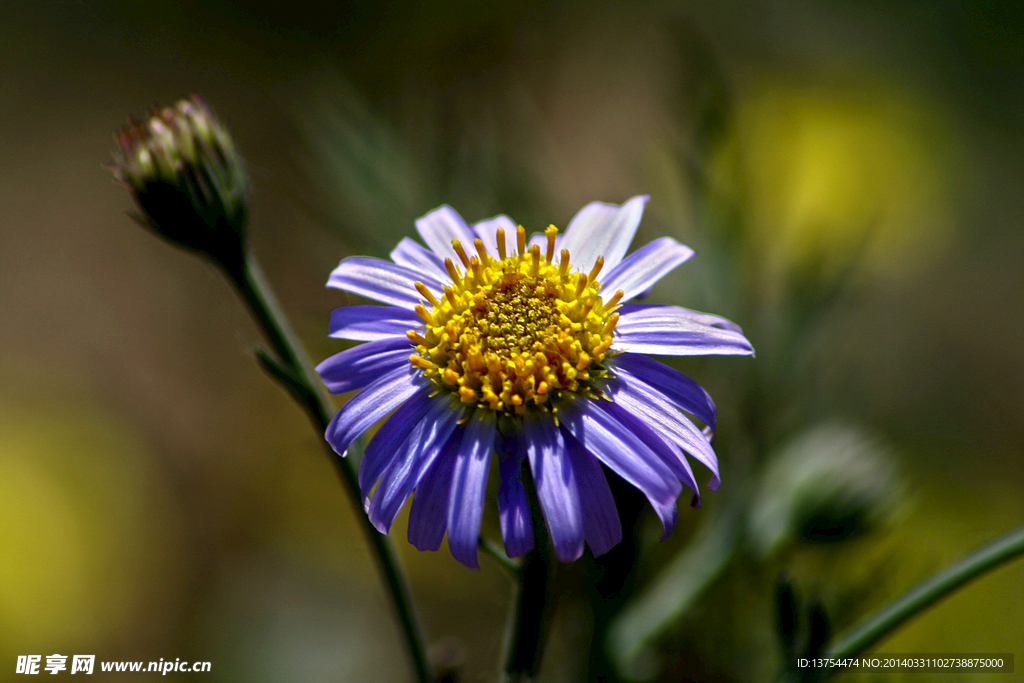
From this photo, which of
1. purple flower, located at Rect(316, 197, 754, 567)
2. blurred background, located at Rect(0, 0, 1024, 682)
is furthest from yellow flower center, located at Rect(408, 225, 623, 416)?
blurred background, located at Rect(0, 0, 1024, 682)

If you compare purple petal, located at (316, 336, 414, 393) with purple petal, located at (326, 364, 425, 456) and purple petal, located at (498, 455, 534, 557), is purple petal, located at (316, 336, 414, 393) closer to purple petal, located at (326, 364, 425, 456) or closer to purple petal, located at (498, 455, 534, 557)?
purple petal, located at (326, 364, 425, 456)

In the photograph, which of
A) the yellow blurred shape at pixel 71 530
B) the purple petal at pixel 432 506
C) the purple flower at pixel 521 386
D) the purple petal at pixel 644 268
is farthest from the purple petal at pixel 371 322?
the yellow blurred shape at pixel 71 530

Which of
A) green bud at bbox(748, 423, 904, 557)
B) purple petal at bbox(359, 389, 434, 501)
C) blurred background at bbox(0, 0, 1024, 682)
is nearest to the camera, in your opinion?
purple petal at bbox(359, 389, 434, 501)

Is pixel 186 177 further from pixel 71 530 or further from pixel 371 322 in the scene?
pixel 71 530

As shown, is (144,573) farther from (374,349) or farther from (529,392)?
(529,392)

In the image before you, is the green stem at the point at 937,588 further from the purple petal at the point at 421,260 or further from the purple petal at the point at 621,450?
the purple petal at the point at 421,260

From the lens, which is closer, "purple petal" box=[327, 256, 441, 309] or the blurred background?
"purple petal" box=[327, 256, 441, 309]
